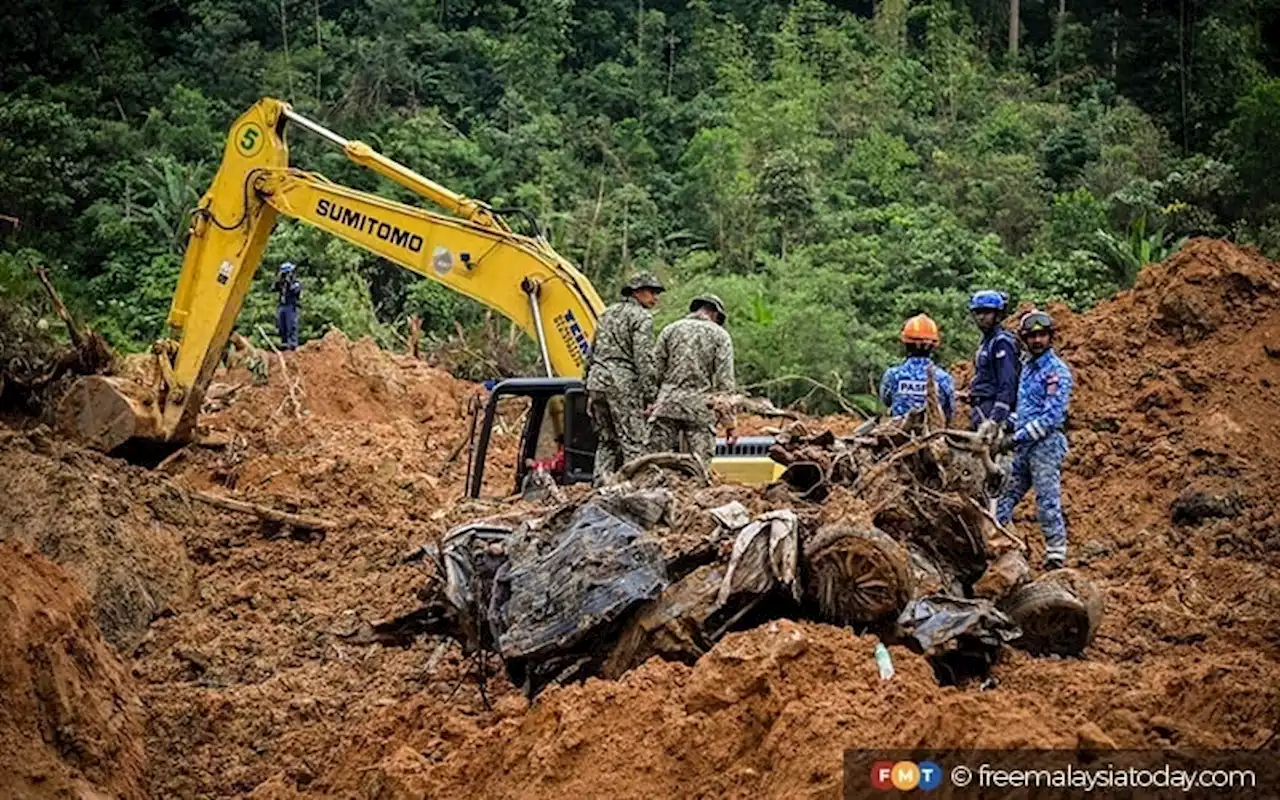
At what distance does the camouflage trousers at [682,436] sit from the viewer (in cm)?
962

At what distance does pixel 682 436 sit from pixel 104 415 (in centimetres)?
→ 512

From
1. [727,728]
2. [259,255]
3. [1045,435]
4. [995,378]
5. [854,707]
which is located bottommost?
[727,728]

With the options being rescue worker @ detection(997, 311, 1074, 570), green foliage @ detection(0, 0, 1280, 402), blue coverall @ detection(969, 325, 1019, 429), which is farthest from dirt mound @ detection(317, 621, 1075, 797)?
green foliage @ detection(0, 0, 1280, 402)

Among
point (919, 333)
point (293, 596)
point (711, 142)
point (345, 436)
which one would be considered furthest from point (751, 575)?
point (711, 142)

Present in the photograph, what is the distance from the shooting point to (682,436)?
9.66 metres

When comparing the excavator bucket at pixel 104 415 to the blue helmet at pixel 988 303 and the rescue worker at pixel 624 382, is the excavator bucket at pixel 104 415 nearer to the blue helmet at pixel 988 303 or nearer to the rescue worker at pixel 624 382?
the rescue worker at pixel 624 382

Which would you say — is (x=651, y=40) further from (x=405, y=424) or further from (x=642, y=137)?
(x=405, y=424)

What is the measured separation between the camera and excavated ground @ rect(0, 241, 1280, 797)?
533 cm

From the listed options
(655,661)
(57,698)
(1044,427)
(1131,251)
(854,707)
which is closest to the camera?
(854,707)

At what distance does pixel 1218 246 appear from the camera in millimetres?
13219

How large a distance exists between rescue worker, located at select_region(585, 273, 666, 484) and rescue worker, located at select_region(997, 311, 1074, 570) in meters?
2.23

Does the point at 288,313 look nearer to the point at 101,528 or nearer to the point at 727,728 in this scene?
the point at 101,528

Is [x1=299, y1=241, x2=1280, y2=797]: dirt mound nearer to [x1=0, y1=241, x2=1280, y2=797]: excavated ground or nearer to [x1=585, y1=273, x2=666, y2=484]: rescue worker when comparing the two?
[x1=0, y1=241, x2=1280, y2=797]: excavated ground

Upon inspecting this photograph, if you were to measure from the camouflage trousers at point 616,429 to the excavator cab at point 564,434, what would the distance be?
8.5 inches
